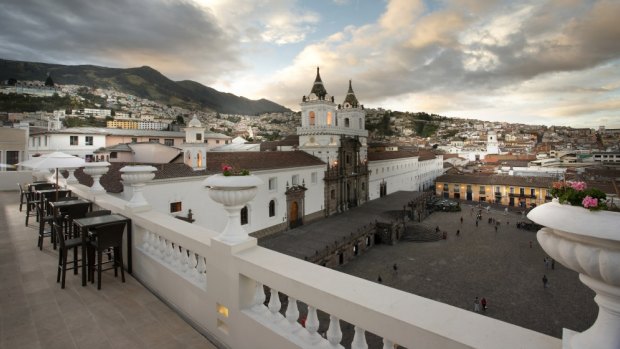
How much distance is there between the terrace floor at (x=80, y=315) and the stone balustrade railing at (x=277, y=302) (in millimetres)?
258

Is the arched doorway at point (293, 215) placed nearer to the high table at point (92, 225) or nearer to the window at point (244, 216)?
the window at point (244, 216)

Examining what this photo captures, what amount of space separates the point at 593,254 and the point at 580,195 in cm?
40

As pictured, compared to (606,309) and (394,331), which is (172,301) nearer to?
(394,331)

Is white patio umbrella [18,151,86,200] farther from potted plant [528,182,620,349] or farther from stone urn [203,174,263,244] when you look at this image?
potted plant [528,182,620,349]

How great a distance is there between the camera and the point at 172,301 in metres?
4.47

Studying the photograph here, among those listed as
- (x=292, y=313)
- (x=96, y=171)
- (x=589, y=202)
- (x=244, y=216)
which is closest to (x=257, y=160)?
(x=244, y=216)

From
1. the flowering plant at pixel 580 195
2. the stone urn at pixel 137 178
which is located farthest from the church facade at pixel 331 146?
the flowering plant at pixel 580 195

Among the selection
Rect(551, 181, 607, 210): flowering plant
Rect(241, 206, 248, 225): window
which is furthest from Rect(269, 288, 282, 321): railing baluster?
Rect(241, 206, 248, 225): window

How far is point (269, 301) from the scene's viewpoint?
3.61m

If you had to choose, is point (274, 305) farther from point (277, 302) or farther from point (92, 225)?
point (92, 225)

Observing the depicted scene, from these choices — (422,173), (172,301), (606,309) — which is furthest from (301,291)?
(422,173)

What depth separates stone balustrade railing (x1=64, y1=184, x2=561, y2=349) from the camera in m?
2.02

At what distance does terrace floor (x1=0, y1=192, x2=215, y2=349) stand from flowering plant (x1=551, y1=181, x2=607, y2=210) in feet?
12.6

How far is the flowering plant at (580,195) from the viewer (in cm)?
165
